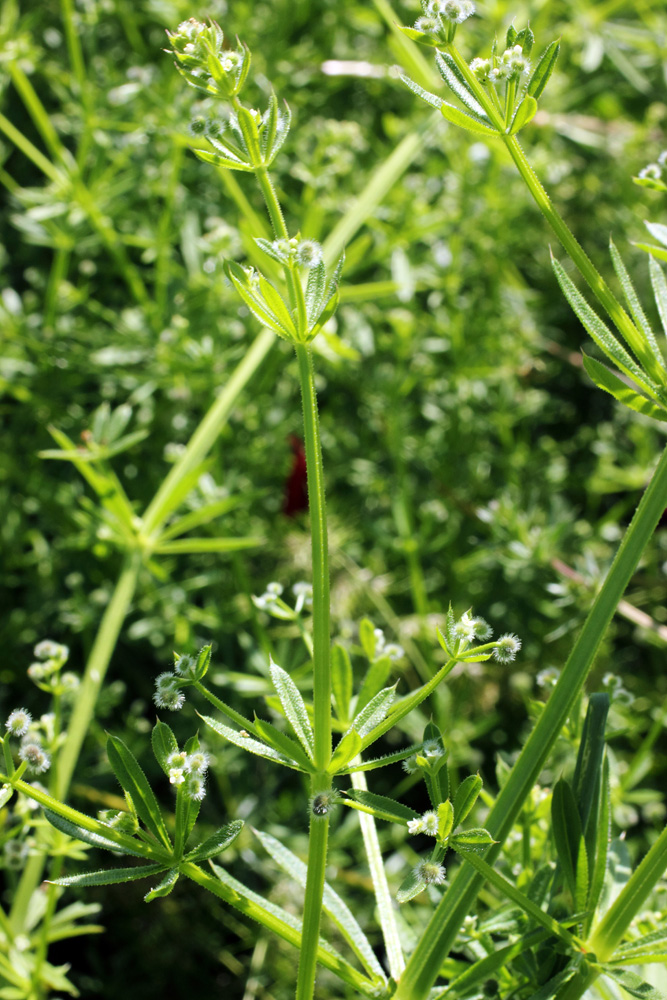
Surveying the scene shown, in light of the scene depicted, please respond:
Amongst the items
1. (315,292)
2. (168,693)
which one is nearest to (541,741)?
(168,693)

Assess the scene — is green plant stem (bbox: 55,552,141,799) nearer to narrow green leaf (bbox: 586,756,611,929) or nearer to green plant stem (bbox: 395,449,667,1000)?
green plant stem (bbox: 395,449,667,1000)

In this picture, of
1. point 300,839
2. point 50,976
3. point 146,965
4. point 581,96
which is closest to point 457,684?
point 300,839

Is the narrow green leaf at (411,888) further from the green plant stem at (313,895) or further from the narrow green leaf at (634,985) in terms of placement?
the narrow green leaf at (634,985)

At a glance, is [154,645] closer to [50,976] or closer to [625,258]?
[50,976]

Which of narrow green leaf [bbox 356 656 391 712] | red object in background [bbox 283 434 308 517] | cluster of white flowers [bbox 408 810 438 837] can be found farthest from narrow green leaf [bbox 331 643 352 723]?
red object in background [bbox 283 434 308 517]

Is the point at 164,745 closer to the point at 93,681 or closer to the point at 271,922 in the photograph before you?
the point at 271,922

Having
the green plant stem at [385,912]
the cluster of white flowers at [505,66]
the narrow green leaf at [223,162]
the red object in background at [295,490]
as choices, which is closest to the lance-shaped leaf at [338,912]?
the green plant stem at [385,912]

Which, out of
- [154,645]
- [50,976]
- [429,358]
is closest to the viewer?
[50,976]

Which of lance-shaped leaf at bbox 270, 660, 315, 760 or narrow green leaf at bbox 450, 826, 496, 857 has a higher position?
lance-shaped leaf at bbox 270, 660, 315, 760
